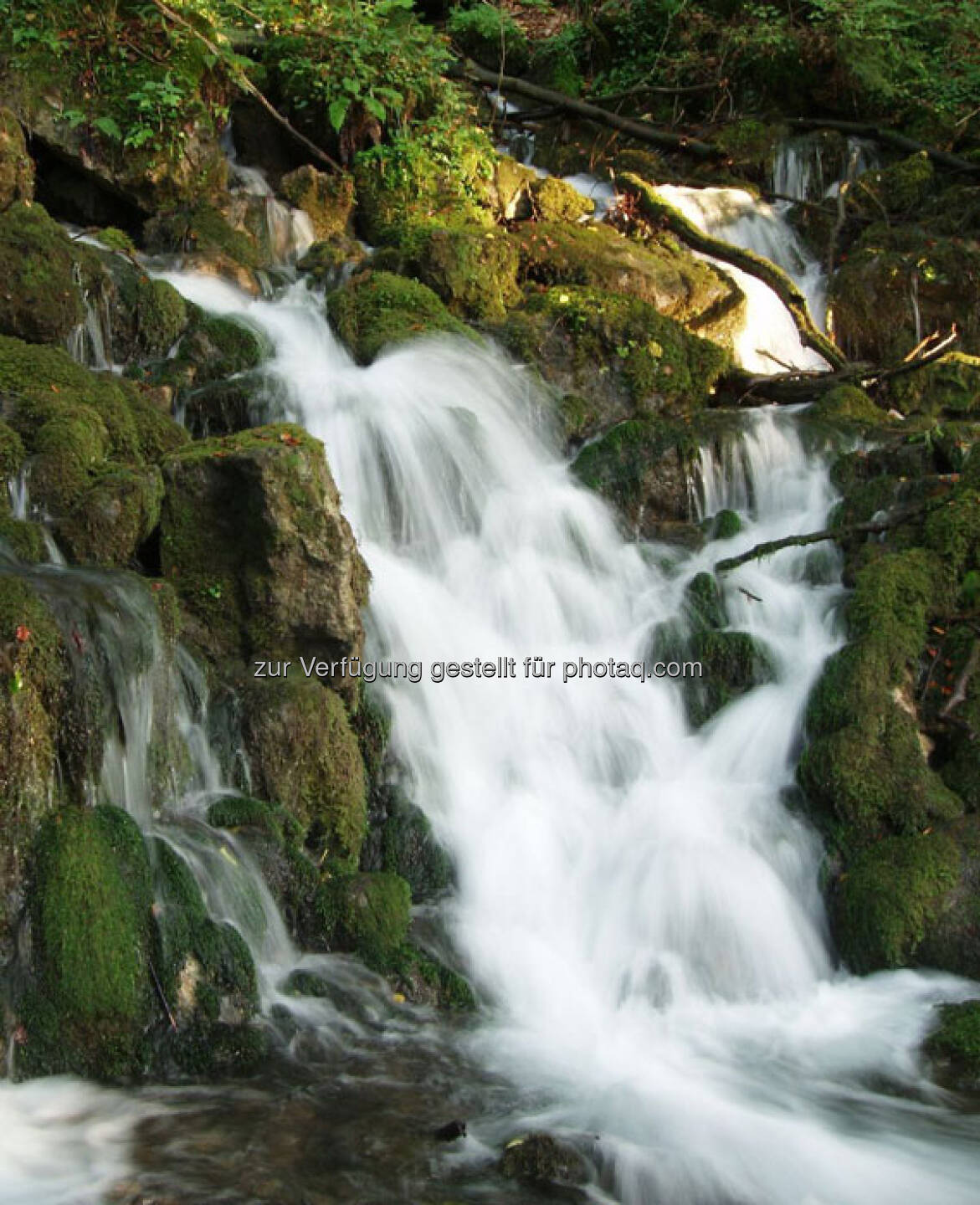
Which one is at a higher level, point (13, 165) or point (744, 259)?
point (744, 259)

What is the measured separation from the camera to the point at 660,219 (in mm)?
11820

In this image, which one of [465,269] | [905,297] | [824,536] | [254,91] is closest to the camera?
[824,536]

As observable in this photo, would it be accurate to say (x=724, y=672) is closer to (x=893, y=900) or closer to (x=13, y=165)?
(x=893, y=900)

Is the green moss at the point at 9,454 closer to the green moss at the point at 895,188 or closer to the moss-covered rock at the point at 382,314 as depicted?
the moss-covered rock at the point at 382,314

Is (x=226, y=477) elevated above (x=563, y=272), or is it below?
below

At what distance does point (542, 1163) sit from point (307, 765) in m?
2.37

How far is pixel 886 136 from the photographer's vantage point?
13891 mm

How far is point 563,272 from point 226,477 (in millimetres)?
5542

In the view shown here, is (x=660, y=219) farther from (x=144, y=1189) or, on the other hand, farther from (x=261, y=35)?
(x=144, y=1189)

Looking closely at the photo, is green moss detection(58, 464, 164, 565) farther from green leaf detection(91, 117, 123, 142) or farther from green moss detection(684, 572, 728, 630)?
green leaf detection(91, 117, 123, 142)

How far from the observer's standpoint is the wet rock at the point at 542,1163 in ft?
11.9

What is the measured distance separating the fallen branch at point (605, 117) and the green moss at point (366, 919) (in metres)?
11.6

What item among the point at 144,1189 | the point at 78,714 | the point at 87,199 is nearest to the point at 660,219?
the point at 87,199

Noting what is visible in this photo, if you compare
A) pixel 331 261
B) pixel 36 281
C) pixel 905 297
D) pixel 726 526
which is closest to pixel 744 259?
pixel 905 297
